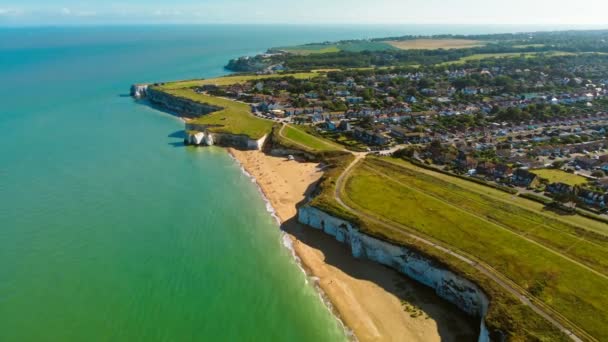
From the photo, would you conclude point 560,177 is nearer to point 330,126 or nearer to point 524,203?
point 524,203

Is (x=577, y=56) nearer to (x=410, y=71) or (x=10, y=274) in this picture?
(x=410, y=71)

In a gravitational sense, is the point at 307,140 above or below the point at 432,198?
above

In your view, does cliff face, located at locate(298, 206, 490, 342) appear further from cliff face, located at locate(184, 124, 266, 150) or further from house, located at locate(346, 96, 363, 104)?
house, located at locate(346, 96, 363, 104)

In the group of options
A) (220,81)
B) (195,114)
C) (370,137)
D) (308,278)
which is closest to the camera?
(308,278)

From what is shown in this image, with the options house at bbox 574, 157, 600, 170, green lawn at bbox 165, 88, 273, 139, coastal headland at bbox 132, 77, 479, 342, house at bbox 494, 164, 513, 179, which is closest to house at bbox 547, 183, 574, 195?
house at bbox 494, 164, 513, 179

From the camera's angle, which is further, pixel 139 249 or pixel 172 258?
pixel 139 249

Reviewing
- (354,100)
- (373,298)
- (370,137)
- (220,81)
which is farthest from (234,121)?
(373,298)

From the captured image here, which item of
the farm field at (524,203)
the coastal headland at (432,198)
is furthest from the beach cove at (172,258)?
the farm field at (524,203)
